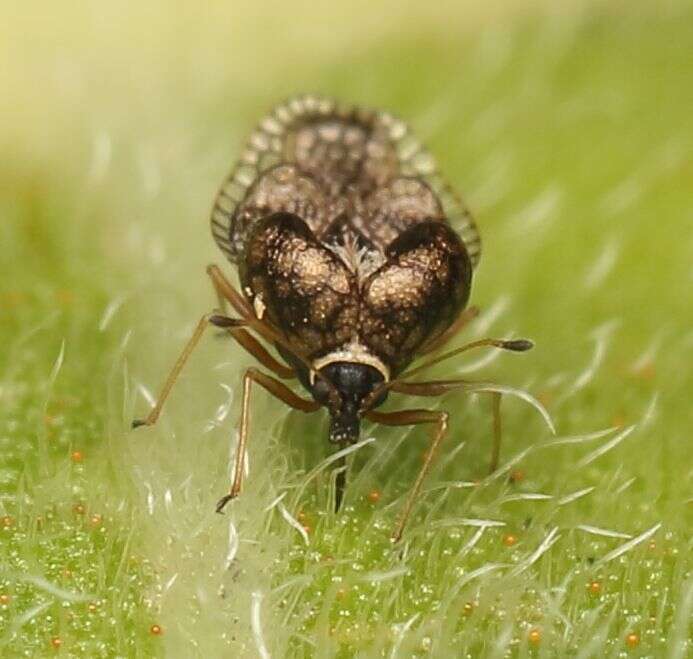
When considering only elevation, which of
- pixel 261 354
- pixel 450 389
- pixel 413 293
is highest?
pixel 413 293

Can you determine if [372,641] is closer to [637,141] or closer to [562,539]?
[562,539]

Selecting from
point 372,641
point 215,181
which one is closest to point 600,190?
point 215,181

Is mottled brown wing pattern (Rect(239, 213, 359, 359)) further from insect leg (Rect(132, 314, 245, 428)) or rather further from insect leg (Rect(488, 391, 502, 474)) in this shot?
insect leg (Rect(488, 391, 502, 474))

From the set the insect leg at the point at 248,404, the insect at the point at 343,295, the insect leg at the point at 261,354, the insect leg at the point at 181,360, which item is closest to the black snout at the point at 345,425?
the insect at the point at 343,295

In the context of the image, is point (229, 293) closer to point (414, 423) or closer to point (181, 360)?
point (181, 360)

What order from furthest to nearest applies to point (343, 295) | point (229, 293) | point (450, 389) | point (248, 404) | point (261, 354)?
point (229, 293) → point (261, 354) → point (450, 389) → point (343, 295) → point (248, 404)

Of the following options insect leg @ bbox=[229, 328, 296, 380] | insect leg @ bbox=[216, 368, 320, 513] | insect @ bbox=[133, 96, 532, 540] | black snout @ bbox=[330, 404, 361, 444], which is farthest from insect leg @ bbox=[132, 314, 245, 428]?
black snout @ bbox=[330, 404, 361, 444]

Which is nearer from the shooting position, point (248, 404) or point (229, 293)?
point (248, 404)

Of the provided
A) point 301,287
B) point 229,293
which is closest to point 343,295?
point 301,287
